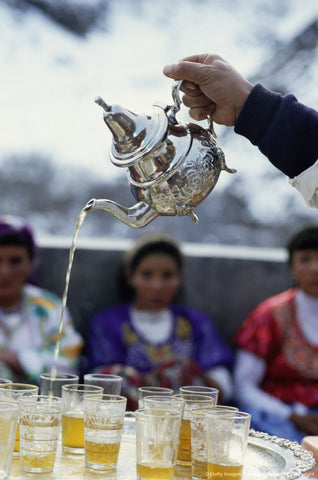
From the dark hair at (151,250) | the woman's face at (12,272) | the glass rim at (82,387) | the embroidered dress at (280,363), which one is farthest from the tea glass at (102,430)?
the dark hair at (151,250)

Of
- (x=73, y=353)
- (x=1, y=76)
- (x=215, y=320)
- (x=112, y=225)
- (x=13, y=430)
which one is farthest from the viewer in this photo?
(x=1, y=76)

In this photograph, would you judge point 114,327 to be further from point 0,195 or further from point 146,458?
point 0,195

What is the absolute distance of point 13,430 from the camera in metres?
1.01

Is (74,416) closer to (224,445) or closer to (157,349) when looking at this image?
(224,445)

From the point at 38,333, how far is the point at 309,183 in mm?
2132

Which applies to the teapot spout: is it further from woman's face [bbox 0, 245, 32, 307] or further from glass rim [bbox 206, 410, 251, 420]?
woman's face [bbox 0, 245, 32, 307]

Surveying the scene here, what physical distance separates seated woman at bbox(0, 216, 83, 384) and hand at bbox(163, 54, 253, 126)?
193 cm

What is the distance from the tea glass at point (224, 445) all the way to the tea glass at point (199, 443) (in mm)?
32

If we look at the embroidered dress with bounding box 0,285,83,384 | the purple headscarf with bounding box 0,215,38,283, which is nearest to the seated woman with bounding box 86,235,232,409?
the embroidered dress with bounding box 0,285,83,384

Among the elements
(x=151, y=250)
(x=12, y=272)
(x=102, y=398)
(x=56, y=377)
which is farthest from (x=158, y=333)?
(x=102, y=398)

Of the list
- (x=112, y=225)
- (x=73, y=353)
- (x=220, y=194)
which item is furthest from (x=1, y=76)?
(x=73, y=353)

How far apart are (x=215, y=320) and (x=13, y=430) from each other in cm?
274

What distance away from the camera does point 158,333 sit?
10.7 feet

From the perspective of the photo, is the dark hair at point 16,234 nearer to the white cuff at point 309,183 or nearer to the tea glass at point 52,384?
the tea glass at point 52,384
